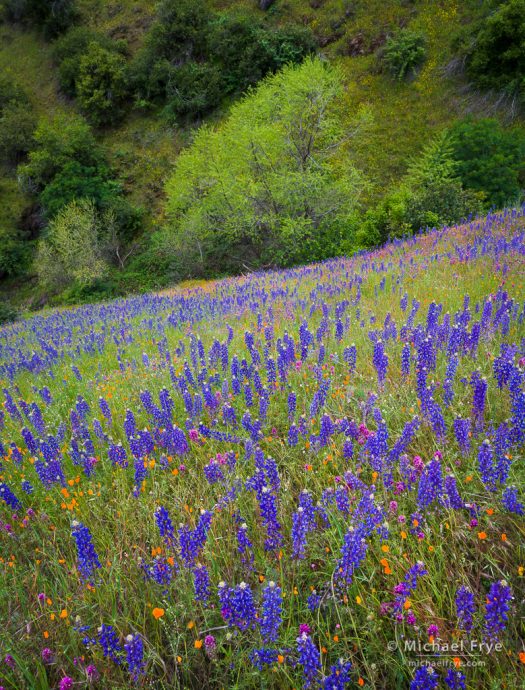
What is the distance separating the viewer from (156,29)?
132 ft

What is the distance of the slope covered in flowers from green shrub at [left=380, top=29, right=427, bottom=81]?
33343 millimetres

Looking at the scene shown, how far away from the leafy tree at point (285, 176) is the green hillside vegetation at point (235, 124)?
137 millimetres

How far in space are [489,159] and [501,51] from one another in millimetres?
10331

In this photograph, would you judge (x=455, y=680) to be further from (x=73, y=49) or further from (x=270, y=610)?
(x=73, y=49)

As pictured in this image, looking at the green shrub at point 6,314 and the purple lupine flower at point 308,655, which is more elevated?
the purple lupine flower at point 308,655

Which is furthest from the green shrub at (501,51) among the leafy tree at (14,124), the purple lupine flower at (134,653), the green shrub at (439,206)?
the leafy tree at (14,124)

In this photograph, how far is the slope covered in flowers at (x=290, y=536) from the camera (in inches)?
55.5

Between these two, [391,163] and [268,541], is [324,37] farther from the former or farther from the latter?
[268,541]

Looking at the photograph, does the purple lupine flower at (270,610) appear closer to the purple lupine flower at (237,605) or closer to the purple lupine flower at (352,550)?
the purple lupine flower at (237,605)

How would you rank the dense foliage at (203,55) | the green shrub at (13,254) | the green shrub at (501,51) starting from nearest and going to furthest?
1. the green shrub at (501,51)
2. the dense foliage at (203,55)
3. the green shrub at (13,254)

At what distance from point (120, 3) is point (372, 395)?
69.9 metres

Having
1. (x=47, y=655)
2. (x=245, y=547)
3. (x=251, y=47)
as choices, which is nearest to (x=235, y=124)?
(x=251, y=47)

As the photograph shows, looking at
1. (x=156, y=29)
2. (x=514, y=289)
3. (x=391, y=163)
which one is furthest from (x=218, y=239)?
(x=156, y=29)

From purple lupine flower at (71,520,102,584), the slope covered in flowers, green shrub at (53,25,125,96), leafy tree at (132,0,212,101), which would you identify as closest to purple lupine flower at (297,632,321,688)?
the slope covered in flowers
